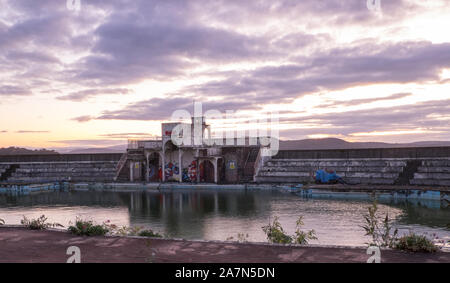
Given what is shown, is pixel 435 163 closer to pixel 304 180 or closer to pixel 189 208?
pixel 304 180

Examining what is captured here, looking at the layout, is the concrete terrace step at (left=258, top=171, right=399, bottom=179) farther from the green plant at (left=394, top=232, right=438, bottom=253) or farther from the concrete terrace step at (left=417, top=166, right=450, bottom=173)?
the green plant at (left=394, top=232, right=438, bottom=253)

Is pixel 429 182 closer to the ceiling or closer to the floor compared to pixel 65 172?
closer to the floor

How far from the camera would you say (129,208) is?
38.6 metres

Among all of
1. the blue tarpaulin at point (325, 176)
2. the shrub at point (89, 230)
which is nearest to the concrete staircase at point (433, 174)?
the blue tarpaulin at point (325, 176)

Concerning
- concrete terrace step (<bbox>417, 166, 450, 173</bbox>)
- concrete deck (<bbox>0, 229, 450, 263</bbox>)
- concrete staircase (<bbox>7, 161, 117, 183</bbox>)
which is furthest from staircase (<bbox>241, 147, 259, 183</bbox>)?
concrete deck (<bbox>0, 229, 450, 263</bbox>)

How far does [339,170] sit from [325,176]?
442cm

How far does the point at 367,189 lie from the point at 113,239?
3506cm

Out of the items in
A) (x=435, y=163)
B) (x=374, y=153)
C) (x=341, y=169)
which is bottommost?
(x=341, y=169)

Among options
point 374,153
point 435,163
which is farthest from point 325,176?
point 435,163

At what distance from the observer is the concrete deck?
13281 mm

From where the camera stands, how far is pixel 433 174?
4738cm

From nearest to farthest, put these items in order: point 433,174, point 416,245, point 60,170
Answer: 1. point 416,245
2. point 433,174
3. point 60,170

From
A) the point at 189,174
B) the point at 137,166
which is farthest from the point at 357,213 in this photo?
the point at 137,166

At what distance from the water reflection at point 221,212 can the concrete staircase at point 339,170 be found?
26.6 ft
